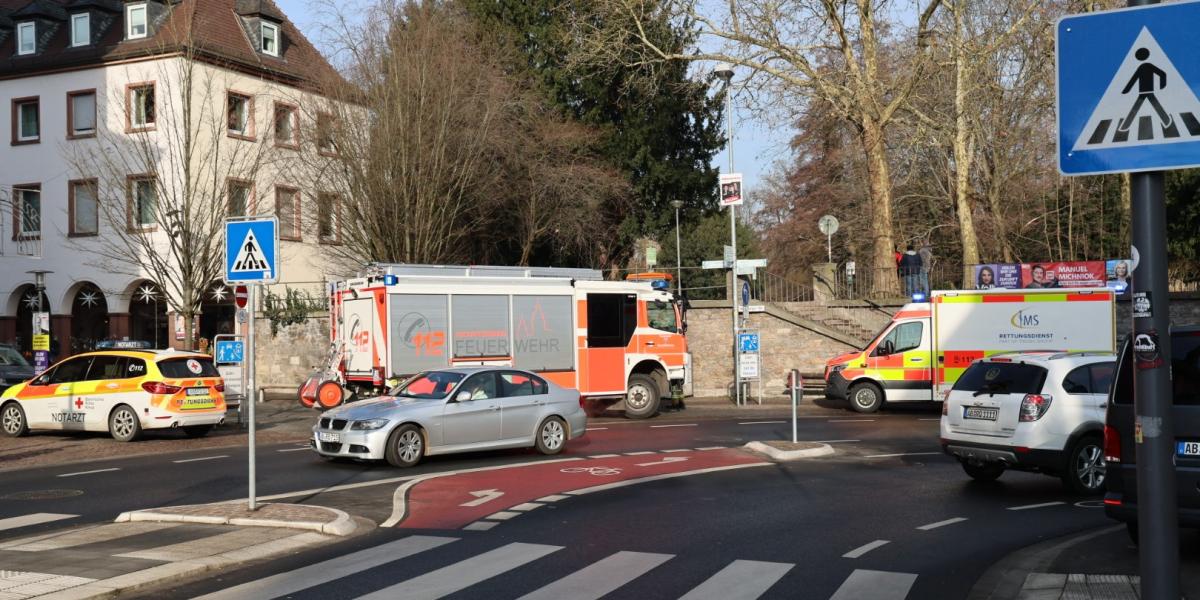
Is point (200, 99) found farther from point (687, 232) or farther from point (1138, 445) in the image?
point (1138, 445)

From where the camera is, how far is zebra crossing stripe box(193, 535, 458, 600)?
801 cm

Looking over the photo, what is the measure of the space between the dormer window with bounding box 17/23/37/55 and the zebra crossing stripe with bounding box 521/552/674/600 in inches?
1642

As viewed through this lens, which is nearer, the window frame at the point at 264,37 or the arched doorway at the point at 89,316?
the arched doorway at the point at 89,316

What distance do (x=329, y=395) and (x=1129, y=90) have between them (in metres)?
19.0

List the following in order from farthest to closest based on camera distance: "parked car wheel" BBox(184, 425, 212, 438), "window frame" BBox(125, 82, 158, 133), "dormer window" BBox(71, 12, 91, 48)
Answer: "dormer window" BBox(71, 12, 91, 48)
"window frame" BBox(125, 82, 158, 133)
"parked car wheel" BBox(184, 425, 212, 438)

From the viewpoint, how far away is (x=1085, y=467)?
44.0ft

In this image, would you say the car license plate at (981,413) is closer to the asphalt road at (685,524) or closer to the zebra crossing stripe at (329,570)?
the asphalt road at (685,524)

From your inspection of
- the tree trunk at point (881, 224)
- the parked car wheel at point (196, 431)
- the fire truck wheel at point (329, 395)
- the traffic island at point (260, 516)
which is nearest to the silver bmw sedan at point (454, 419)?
the traffic island at point (260, 516)

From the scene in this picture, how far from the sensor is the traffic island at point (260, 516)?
34.9 ft

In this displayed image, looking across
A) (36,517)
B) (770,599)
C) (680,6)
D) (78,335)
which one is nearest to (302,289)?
(78,335)

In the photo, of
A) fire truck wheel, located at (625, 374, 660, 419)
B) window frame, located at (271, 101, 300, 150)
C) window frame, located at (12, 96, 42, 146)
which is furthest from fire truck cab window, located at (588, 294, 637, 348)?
window frame, located at (12, 96, 42, 146)

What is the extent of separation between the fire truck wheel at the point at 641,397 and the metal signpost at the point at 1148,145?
2101 centimetres

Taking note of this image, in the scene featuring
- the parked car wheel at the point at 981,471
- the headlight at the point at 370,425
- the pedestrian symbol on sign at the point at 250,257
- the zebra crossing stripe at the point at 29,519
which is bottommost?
the parked car wheel at the point at 981,471

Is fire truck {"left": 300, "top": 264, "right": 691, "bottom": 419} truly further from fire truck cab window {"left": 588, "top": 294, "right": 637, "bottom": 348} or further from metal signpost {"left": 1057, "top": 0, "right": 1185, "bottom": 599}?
metal signpost {"left": 1057, "top": 0, "right": 1185, "bottom": 599}
